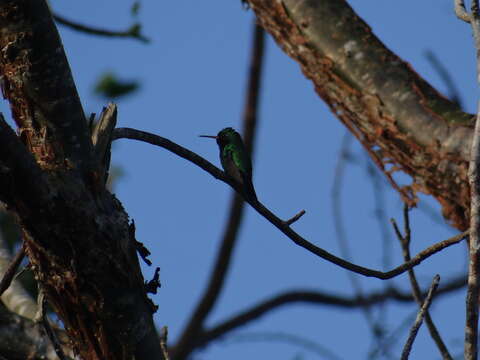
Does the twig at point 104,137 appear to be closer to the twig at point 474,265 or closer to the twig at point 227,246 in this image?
the twig at point 474,265

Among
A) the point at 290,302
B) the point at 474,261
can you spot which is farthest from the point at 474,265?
the point at 290,302

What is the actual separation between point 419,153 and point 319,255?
142cm

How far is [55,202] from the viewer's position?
8.10 ft

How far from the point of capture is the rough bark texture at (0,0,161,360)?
2.51m

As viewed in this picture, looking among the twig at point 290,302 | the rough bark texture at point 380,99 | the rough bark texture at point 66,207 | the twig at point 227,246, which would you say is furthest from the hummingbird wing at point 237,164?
the twig at point 290,302

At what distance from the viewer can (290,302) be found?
6.55m

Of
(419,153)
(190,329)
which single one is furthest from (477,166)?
(190,329)

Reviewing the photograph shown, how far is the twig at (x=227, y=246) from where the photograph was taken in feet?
20.4

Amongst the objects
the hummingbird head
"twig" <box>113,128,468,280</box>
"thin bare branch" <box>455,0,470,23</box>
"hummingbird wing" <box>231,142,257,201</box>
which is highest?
the hummingbird head

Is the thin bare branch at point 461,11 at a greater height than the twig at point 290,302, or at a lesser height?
lesser

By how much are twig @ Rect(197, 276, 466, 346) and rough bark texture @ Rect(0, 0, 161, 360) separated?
3785 millimetres

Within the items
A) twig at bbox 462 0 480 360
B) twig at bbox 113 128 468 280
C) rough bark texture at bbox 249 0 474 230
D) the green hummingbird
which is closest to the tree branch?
twig at bbox 462 0 480 360

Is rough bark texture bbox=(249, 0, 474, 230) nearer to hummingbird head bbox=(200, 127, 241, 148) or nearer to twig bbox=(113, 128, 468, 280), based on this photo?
hummingbird head bbox=(200, 127, 241, 148)

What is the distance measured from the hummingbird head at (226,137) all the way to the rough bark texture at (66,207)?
205cm
